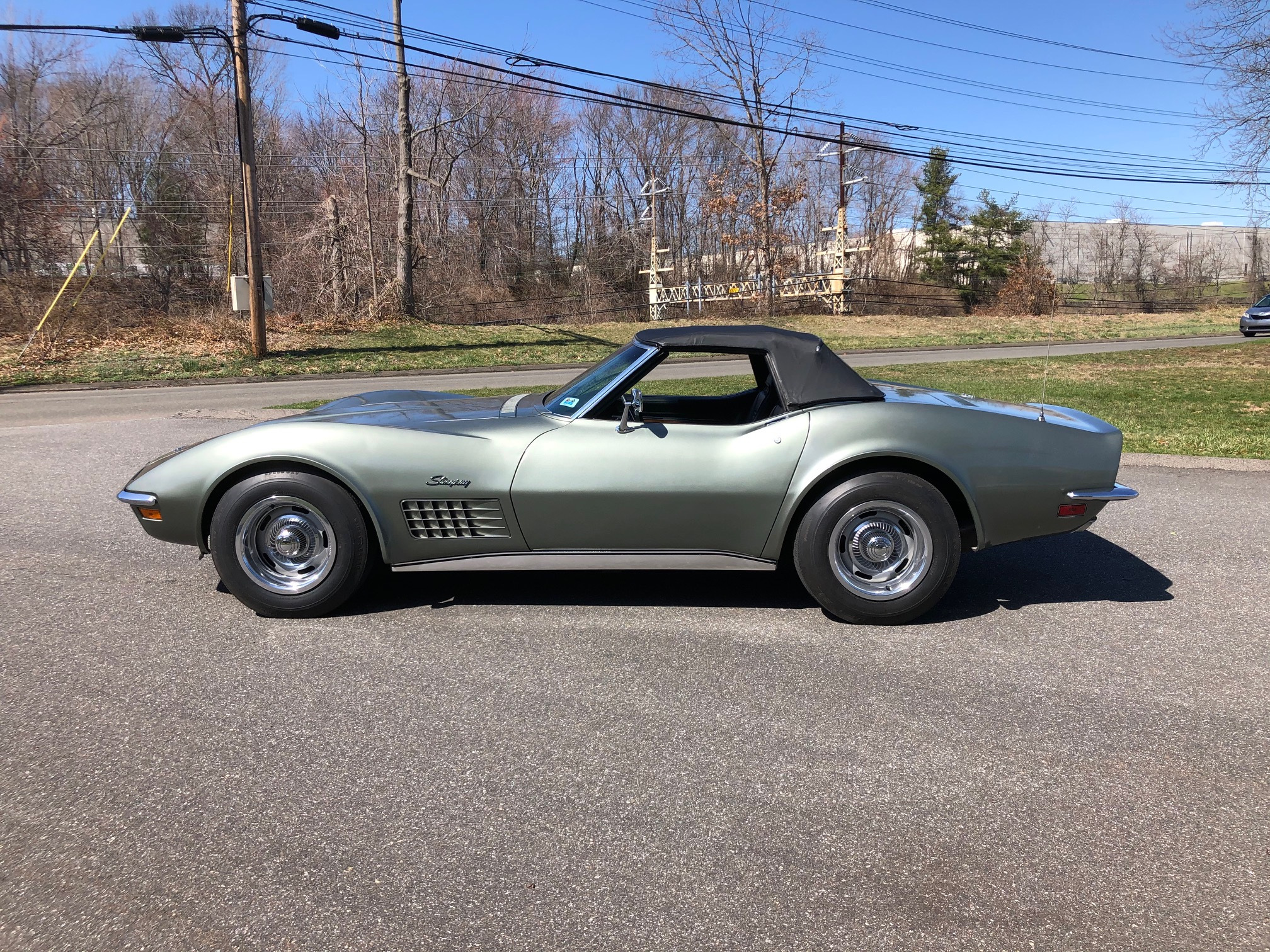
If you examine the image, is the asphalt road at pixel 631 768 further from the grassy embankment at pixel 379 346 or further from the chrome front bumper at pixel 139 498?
the grassy embankment at pixel 379 346

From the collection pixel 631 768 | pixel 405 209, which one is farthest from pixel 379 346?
pixel 631 768

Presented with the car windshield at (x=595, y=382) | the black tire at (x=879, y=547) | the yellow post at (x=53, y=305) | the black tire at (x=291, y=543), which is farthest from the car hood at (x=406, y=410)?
the yellow post at (x=53, y=305)

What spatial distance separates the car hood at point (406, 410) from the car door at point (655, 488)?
0.54m

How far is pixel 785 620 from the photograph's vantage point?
14.2 ft

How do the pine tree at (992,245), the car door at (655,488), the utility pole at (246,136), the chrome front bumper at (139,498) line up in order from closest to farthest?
the car door at (655,488) < the chrome front bumper at (139,498) < the utility pole at (246,136) < the pine tree at (992,245)

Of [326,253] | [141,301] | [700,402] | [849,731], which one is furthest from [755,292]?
[849,731]

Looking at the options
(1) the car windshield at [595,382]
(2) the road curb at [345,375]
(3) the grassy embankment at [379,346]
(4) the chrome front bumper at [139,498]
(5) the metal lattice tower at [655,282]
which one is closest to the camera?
(4) the chrome front bumper at [139,498]

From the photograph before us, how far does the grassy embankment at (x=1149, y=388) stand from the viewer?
372 inches

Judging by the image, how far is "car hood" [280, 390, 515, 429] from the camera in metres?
4.43

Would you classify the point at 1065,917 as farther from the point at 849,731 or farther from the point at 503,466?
the point at 503,466

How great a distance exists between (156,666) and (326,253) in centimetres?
2453

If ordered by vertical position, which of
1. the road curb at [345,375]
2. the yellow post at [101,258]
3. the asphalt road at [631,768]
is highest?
the yellow post at [101,258]

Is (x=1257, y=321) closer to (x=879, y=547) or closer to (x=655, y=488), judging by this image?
(x=879, y=547)

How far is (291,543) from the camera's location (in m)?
4.26
